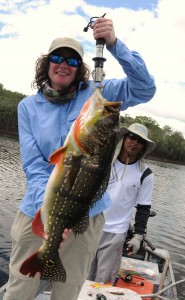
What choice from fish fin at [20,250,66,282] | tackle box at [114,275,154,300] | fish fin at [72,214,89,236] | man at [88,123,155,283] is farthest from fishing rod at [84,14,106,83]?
tackle box at [114,275,154,300]

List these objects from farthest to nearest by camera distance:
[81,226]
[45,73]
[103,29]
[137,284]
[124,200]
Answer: [137,284] < [124,200] < [45,73] < [81,226] < [103,29]

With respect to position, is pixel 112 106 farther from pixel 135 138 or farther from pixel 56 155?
pixel 135 138

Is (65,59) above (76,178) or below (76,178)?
above

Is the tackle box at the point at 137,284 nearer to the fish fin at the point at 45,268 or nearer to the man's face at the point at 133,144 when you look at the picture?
the man's face at the point at 133,144

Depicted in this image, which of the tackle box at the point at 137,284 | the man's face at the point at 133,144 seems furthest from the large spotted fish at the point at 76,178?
the tackle box at the point at 137,284

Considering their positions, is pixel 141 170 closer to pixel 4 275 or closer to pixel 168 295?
pixel 168 295

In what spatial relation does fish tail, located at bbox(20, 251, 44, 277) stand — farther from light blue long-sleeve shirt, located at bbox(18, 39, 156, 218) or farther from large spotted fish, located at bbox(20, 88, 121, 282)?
light blue long-sleeve shirt, located at bbox(18, 39, 156, 218)

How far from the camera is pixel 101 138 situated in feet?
8.86

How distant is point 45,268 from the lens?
2.89 metres

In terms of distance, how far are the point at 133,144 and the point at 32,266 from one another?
11.5 ft

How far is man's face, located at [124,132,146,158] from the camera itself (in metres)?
5.95

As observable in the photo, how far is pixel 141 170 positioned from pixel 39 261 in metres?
3.47

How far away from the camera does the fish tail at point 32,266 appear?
9.21 feet

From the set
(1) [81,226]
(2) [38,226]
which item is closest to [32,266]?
(2) [38,226]
